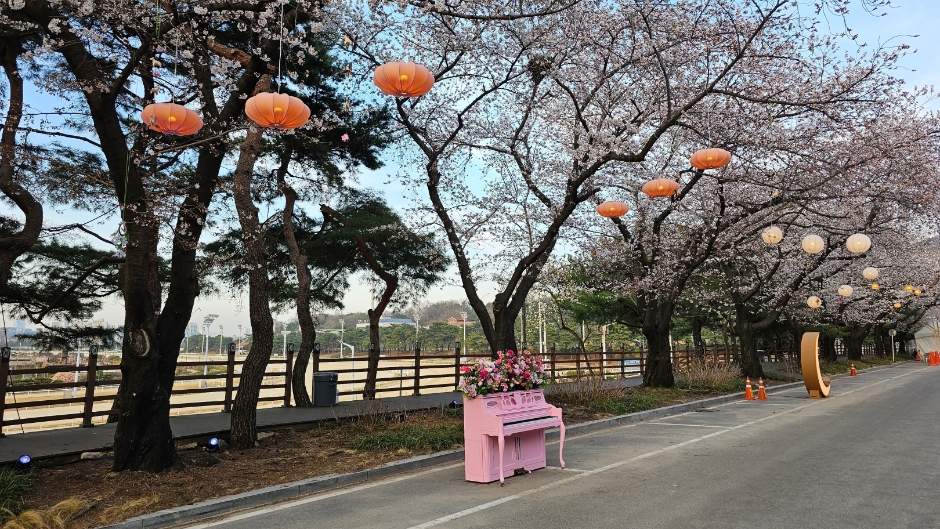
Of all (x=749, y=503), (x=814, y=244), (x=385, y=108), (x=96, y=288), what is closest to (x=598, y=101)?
(x=385, y=108)

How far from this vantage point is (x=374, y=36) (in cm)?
1448

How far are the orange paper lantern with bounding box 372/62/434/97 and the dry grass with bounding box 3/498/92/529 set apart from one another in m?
5.72

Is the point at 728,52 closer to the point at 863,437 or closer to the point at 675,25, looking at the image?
the point at 675,25

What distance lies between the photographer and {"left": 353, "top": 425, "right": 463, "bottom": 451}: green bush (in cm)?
995

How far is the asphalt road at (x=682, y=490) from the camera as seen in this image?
6027 millimetres

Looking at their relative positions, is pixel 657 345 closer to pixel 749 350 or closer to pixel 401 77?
pixel 749 350

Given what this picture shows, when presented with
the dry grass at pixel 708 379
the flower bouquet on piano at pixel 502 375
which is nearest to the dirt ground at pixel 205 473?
the flower bouquet on piano at pixel 502 375

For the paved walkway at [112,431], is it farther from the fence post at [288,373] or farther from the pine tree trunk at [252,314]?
the fence post at [288,373]

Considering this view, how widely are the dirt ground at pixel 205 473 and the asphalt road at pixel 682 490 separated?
2.64 ft

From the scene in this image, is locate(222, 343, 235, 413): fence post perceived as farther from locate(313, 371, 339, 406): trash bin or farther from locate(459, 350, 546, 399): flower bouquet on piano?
locate(459, 350, 546, 399): flower bouquet on piano

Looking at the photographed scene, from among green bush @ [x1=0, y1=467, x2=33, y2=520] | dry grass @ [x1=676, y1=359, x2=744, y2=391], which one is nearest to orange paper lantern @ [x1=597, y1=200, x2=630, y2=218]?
green bush @ [x1=0, y1=467, x2=33, y2=520]

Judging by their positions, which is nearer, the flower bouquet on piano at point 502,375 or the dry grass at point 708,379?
the flower bouquet on piano at point 502,375

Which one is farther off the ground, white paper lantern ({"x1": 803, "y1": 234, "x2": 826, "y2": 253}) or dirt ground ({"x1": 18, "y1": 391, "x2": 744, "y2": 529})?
white paper lantern ({"x1": 803, "y1": 234, "x2": 826, "y2": 253})

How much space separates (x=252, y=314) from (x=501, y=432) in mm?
4953
